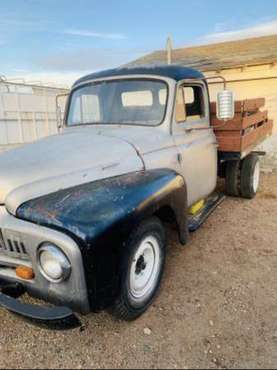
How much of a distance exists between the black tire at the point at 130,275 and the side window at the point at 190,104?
1.60 meters

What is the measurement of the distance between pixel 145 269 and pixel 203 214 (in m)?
1.78

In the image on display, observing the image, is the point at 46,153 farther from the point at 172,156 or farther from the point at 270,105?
the point at 270,105

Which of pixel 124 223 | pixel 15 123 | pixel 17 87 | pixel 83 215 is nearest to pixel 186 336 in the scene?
pixel 124 223

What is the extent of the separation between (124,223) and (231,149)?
3.17 m

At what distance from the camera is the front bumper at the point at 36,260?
79.7 inches

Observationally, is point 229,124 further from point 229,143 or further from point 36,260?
point 36,260

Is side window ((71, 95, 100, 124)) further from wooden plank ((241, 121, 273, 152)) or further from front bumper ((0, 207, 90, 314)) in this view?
wooden plank ((241, 121, 273, 152))

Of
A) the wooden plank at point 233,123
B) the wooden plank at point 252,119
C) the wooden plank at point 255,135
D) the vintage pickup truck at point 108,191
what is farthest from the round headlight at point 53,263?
the wooden plank at point 252,119

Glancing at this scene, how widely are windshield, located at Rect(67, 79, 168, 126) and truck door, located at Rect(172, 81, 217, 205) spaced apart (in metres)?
0.23

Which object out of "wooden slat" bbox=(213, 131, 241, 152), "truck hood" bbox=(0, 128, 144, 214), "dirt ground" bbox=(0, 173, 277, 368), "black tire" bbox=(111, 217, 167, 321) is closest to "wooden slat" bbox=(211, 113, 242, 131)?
"wooden slat" bbox=(213, 131, 241, 152)

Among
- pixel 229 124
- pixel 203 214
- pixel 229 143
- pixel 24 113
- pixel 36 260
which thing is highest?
pixel 24 113

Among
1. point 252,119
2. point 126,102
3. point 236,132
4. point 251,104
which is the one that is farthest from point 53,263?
point 251,104

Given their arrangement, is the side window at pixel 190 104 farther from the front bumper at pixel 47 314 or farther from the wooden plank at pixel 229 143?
the front bumper at pixel 47 314

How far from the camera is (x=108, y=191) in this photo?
2520mm
